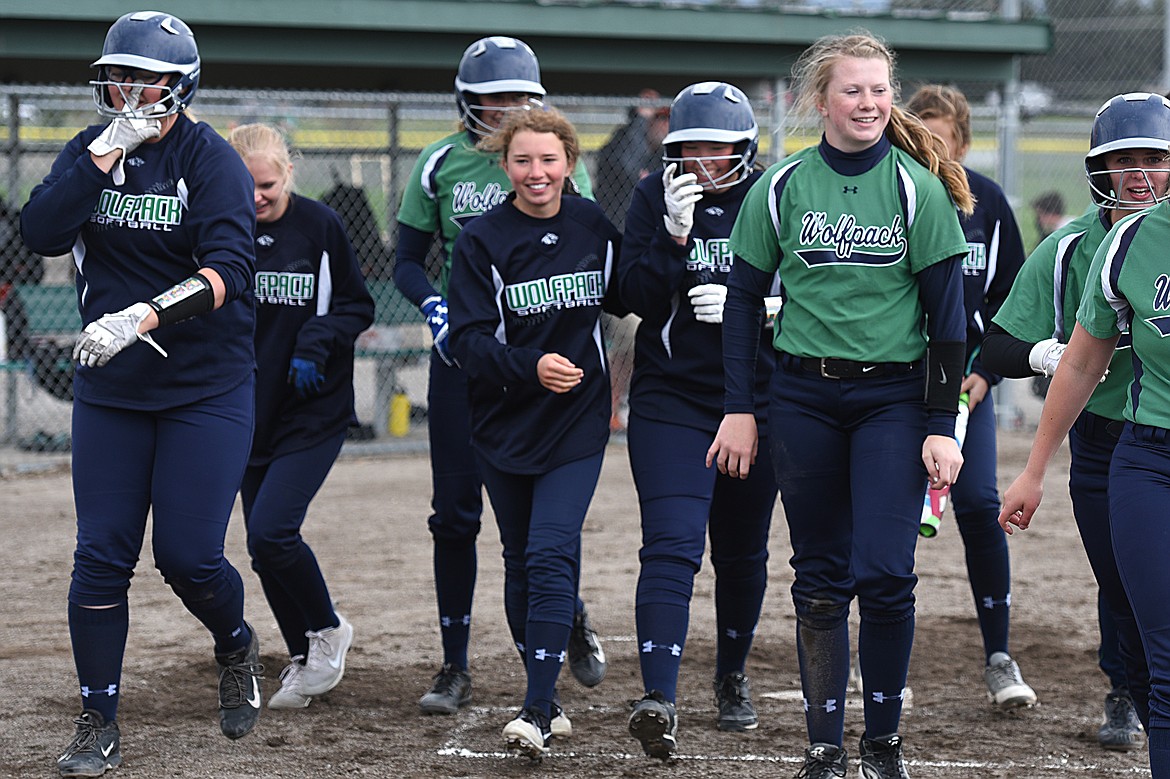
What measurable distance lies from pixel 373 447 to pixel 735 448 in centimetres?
740

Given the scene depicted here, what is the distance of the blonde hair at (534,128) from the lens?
479 centimetres

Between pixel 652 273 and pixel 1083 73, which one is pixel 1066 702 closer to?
pixel 652 273

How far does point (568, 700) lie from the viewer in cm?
530

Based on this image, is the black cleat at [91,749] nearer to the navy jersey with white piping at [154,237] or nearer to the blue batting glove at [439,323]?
the navy jersey with white piping at [154,237]

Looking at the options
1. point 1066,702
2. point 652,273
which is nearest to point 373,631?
point 652,273

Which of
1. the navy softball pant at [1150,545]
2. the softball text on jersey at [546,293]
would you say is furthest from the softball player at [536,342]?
the navy softball pant at [1150,545]

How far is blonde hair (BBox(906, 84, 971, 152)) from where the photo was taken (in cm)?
533

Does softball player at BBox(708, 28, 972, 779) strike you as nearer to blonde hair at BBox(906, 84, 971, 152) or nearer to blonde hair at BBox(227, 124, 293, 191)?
blonde hair at BBox(906, 84, 971, 152)

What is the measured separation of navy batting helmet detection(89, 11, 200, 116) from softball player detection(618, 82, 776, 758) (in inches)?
58.5

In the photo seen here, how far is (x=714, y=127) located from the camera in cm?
472

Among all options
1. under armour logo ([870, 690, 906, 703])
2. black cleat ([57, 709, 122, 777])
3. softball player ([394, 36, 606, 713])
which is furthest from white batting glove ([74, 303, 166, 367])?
under armour logo ([870, 690, 906, 703])

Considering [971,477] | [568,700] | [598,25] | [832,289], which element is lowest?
[568,700]

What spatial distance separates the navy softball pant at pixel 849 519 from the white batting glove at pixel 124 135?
2.05m

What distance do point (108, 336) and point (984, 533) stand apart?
3.07 meters
